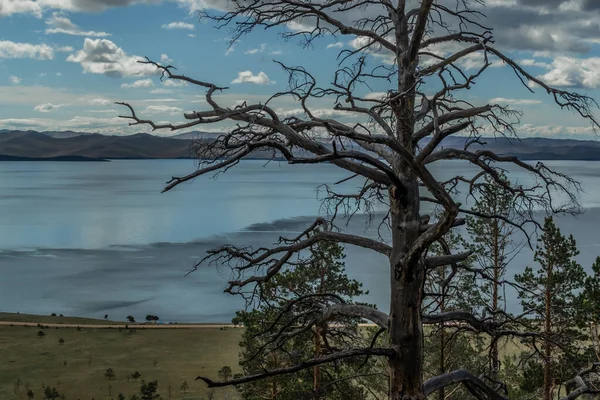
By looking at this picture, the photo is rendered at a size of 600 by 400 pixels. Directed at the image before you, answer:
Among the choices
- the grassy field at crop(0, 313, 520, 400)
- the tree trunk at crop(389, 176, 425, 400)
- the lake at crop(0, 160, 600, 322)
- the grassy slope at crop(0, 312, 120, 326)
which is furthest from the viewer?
the lake at crop(0, 160, 600, 322)

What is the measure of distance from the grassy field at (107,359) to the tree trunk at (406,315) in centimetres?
2693

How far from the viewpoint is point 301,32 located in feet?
19.3

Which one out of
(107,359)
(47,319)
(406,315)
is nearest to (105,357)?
(107,359)

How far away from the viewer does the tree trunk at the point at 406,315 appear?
4914mm

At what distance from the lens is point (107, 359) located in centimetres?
4028

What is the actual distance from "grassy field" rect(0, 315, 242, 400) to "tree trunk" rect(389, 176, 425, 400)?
26.9m

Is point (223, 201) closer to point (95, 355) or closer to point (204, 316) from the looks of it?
point (204, 316)

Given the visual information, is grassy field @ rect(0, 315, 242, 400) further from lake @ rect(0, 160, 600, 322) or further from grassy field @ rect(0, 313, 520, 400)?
lake @ rect(0, 160, 600, 322)

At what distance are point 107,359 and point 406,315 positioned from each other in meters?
39.2

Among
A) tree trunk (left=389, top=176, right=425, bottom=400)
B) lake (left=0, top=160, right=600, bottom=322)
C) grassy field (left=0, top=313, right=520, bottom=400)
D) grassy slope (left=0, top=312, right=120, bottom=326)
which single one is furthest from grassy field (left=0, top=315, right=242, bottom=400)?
tree trunk (left=389, top=176, right=425, bottom=400)

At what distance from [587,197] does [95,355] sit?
97.7 metres

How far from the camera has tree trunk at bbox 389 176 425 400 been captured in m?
4.91

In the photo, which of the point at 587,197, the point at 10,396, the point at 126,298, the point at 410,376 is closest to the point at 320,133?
the point at 410,376

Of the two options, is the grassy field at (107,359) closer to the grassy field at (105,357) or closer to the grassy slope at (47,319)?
the grassy field at (105,357)
